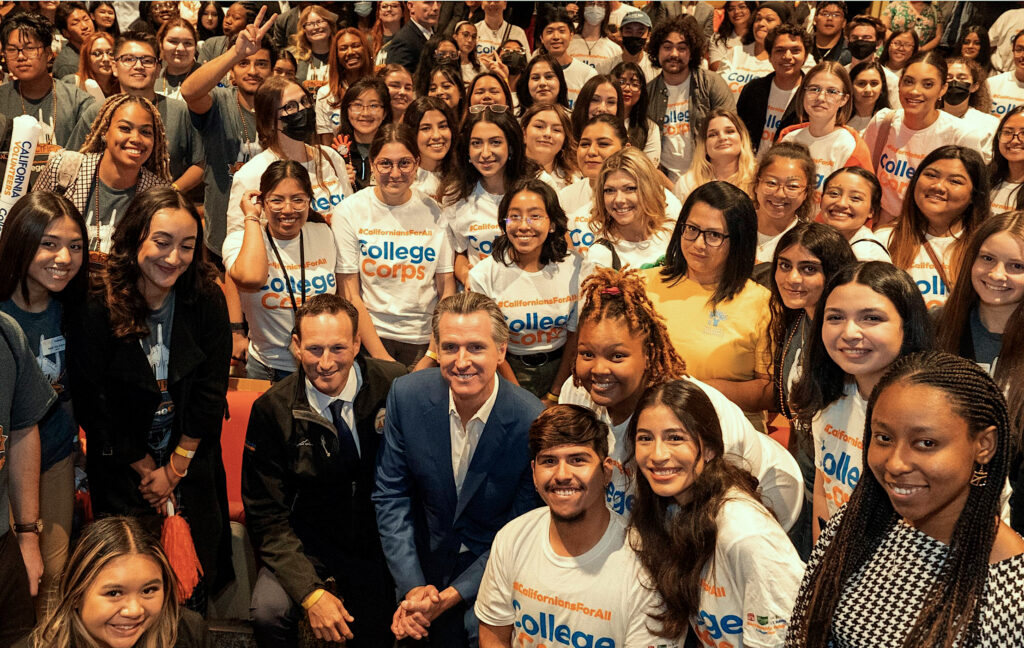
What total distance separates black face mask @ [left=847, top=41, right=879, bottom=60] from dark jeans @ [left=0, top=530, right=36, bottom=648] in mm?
6702

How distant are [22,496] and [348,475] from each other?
108 centimetres

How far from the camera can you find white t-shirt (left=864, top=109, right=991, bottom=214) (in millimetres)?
5477

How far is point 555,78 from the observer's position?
6008mm

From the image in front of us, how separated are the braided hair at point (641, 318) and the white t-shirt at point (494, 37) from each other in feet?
14.7

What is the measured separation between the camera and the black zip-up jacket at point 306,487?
355 cm

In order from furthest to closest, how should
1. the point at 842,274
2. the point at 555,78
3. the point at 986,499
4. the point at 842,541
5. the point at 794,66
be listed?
the point at 794,66, the point at 555,78, the point at 842,274, the point at 842,541, the point at 986,499

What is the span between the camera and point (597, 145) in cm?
505

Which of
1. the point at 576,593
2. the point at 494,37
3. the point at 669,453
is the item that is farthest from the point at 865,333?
the point at 494,37

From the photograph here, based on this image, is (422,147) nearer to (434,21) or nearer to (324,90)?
(324,90)

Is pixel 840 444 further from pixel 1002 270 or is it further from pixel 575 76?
pixel 575 76

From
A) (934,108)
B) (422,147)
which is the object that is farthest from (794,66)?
(422,147)

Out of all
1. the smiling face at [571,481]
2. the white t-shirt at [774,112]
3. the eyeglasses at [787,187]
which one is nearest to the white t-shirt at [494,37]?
the white t-shirt at [774,112]

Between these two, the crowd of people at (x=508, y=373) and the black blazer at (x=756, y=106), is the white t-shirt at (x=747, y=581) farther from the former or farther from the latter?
the black blazer at (x=756, y=106)

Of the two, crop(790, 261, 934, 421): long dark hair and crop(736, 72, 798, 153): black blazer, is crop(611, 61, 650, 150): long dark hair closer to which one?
crop(736, 72, 798, 153): black blazer
